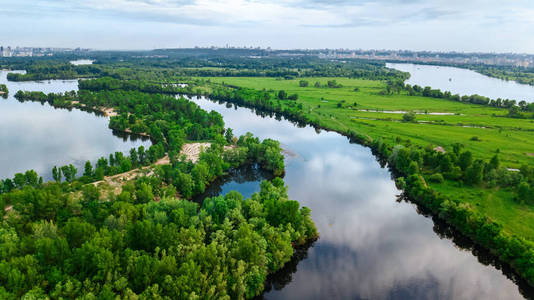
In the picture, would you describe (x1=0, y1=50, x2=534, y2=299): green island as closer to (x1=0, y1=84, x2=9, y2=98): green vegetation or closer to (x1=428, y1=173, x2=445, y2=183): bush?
(x1=428, y1=173, x2=445, y2=183): bush

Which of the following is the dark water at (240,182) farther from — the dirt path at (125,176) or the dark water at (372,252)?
the dirt path at (125,176)

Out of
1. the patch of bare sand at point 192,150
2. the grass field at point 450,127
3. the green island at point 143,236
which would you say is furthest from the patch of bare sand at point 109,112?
the grass field at point 450,127

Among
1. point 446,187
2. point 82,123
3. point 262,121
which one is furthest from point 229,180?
point 82,123

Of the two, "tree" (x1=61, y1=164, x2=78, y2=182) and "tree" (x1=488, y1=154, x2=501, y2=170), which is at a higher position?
"tree" (x1=488, y1=154, x2=501, y2=170)

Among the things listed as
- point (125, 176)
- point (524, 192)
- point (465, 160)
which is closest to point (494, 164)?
point (465, 160)

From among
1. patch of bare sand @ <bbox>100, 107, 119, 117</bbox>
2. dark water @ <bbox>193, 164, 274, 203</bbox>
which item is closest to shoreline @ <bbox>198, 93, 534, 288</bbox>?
dark water @ <bbox>193, 164, 274, 203</bbox>

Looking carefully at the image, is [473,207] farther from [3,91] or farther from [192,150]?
[3,91]
